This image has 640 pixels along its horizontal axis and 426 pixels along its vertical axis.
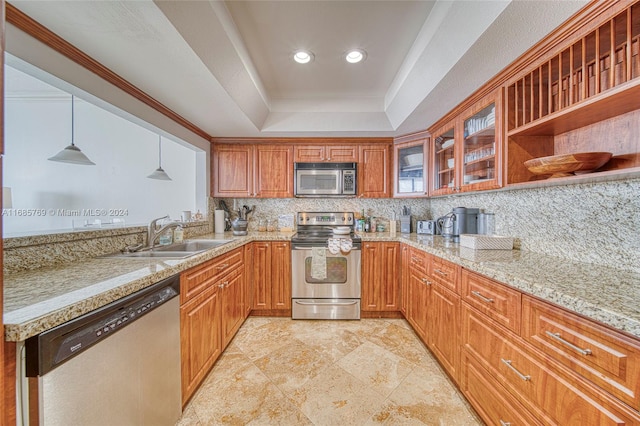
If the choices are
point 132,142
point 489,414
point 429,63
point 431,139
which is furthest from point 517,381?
point 132,142

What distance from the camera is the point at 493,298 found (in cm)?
128

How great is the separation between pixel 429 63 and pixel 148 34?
180 centimetres

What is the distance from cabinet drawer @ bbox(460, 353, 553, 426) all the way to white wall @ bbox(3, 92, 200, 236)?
3160 millimetres

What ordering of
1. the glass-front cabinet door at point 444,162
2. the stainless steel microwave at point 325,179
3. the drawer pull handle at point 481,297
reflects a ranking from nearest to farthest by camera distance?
the drawer pull handle at point 481,297
the glass-front cabinet door at point 444,162
the stainless steel microwave at point 325,179

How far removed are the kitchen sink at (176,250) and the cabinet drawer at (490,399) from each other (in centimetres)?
195

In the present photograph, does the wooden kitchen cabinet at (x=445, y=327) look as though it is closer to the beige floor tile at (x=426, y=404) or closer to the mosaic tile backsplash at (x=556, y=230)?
the beige floor tile at (x=426, y=404)

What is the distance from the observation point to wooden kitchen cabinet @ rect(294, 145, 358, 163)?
312 centimetres

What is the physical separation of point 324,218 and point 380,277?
3.62 ft

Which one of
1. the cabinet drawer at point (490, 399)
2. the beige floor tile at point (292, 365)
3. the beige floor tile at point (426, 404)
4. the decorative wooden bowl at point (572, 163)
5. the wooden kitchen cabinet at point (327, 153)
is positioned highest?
the wooden kitchen cabinet at point (327, 153)

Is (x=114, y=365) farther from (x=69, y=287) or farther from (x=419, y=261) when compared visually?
(x=419, y=261)

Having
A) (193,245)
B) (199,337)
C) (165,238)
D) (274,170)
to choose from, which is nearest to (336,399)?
(199,337)

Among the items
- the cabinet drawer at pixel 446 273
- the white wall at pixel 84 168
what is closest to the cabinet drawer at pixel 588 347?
the cabinet drawer at pixel 446 273

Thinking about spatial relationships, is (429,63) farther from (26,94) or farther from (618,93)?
(26,94)

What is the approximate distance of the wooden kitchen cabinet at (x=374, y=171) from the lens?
3123mm
